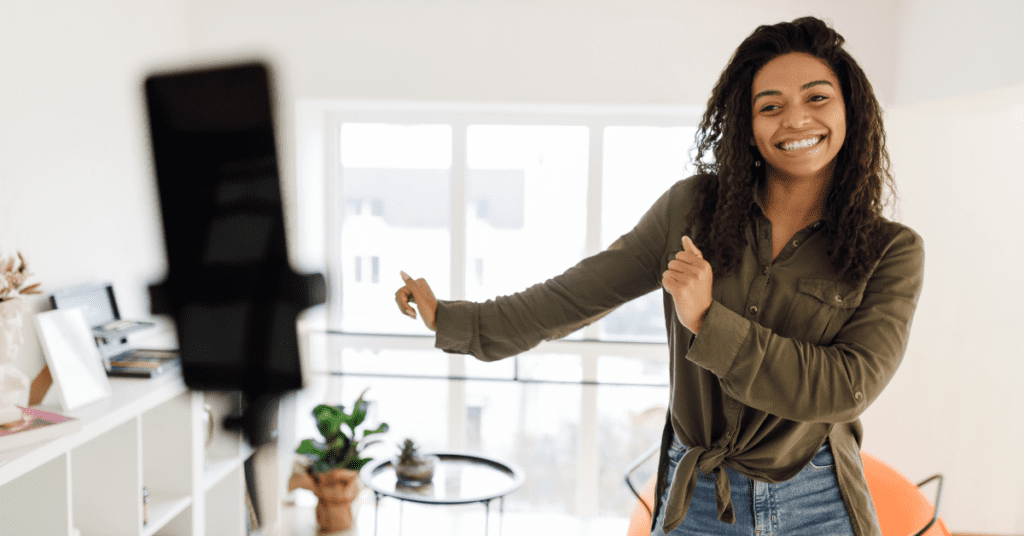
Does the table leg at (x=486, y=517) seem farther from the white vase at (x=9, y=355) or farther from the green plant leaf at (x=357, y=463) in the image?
the white vase at (x=9, y=355)

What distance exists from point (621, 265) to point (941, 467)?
7.98 ft

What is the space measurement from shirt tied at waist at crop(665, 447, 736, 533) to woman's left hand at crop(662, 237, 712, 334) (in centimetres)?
24

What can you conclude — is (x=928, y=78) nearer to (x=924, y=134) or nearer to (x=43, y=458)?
(x=924, y=134)

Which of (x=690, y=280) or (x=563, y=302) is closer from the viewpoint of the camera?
(x=690, y=280)

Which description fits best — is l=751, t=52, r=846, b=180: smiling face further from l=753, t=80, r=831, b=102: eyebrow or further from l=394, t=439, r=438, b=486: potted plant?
l=394, t=439, r=438, b=486: potted plant

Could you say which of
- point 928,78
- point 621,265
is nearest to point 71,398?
point 621,265

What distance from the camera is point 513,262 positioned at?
303 cm

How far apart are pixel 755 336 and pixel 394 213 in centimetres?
252

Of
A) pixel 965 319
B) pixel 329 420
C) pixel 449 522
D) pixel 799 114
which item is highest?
pixel 799 114

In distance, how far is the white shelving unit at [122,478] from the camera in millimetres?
1321

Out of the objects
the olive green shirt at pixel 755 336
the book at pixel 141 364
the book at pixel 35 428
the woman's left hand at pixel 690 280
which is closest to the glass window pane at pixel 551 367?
the book at pixel 141 364

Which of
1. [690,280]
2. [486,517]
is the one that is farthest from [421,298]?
[486,517]

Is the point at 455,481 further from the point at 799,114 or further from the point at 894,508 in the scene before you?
the point at 799,114

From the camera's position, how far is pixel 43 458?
125 centimetres
